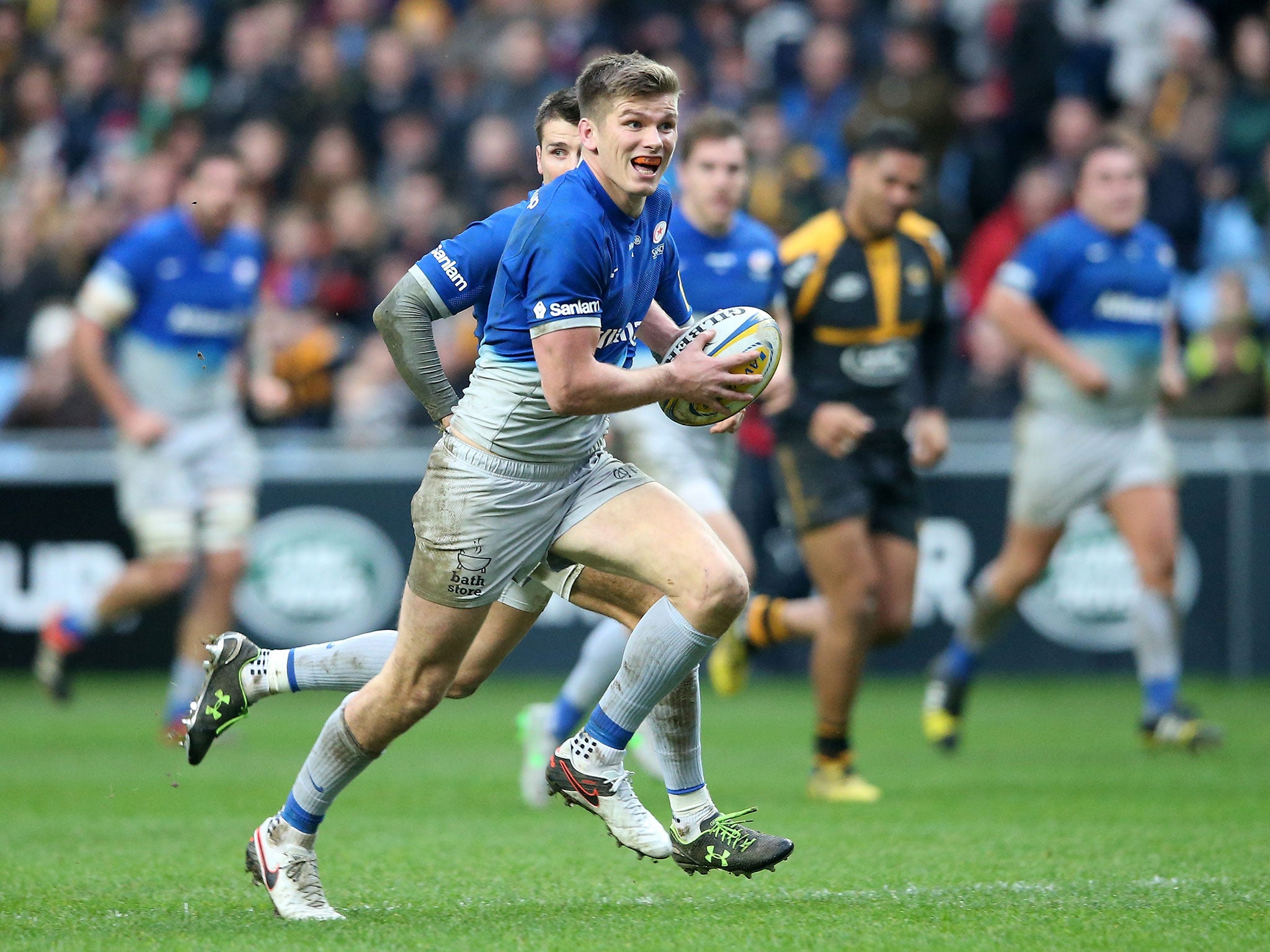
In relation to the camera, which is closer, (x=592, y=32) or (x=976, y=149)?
(x=976, y=149)

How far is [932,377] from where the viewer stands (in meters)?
8.62

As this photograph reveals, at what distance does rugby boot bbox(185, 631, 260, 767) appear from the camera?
17.9ft

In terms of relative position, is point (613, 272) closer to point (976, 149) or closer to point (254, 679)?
point (254, 679)

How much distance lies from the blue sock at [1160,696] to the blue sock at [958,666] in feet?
2.87

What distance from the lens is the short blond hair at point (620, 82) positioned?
4793 millimetres

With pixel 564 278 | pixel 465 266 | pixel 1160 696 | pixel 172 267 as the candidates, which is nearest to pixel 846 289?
pixel 1160 696

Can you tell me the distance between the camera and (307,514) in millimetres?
12711

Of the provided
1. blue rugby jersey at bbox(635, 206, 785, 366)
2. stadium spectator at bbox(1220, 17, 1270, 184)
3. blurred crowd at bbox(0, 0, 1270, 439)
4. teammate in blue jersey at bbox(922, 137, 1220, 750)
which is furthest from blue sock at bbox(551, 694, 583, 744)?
stadium spectator at bbox(1220, 17, 1270, 184)

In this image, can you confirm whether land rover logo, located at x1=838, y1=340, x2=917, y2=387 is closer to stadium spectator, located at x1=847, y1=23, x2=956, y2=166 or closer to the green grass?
the green grass

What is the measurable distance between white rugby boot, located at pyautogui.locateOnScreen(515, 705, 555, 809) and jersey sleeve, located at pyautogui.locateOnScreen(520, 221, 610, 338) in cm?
326

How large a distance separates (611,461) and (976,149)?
10661 millimetres

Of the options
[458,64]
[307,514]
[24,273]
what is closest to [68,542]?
[307,514]

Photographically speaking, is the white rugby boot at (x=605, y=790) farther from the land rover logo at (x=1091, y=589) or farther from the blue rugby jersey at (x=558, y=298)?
the land rover logo at (x=1091, y=589)

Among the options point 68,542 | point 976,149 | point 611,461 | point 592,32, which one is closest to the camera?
point 611,461
